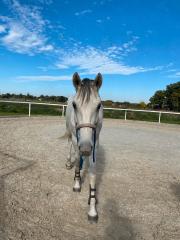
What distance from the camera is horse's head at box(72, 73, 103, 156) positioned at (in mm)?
3051

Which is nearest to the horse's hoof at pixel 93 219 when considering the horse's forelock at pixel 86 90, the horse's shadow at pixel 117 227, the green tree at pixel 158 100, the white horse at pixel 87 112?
the white horse at pixel 87 112

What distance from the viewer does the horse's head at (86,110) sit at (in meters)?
3.05

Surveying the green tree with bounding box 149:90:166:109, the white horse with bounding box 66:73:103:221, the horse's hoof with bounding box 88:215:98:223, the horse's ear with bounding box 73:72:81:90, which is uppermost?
the green tree with bounding box 149:90:166:109

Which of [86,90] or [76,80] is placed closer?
[86,90]

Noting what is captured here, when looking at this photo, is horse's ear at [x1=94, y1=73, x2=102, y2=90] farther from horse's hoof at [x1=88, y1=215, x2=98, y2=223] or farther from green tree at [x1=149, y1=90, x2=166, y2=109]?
green tree at [x1=149, y1=90, x2=166, y2=109]

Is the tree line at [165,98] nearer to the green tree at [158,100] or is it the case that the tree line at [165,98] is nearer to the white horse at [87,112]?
the green tree at [158,100]

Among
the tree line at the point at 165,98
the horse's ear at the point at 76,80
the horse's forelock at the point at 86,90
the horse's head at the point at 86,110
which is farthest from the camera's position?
the tree line at the point at 165,98

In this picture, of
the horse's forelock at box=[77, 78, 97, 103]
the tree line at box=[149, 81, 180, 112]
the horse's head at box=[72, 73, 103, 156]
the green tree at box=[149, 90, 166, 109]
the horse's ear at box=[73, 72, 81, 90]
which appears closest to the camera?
the horse's head at box=[72, 73, 103, 156]

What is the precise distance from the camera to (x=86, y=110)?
3170 mm

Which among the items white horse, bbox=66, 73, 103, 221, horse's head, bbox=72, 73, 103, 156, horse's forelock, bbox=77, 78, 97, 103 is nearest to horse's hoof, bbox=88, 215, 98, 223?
white horse, bbox=66, 73, 103, 221

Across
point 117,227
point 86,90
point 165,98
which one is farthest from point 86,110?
point 165,98

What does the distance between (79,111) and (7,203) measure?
5.90ft

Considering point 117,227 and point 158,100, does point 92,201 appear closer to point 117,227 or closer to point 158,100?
point 117,227

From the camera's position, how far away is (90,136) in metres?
3.07
